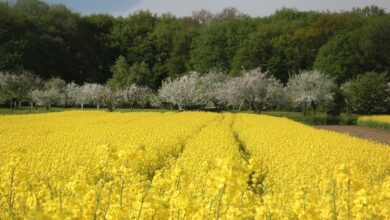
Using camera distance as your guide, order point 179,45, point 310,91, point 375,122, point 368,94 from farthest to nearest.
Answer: point 179,45
point 310,91
point 368,94
point 375,122

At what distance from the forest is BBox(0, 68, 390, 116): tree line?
92.8 inches

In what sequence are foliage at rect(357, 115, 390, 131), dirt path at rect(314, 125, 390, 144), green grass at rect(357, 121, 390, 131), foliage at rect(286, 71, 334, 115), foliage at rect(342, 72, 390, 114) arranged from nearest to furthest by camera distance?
dirt path at rect(314, 125, 390, 144) < green grass at rect(357, 121, 390, 131) < foliage at rect(357, 115, 390, 131) < foliage at rect(342, 72, 390, 114) < foliage at rect(286, 71, 334, 115)

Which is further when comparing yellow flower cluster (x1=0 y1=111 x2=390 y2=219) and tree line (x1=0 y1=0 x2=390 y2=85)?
tree line (x1=0 y1=0 x2=390 y2=85)

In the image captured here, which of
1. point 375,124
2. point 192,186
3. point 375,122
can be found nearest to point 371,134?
point 375,124

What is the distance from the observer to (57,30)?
8406cm

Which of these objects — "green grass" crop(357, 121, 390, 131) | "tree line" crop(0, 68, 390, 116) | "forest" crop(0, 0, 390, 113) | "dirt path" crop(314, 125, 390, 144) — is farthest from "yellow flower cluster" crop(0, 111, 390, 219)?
"forest" crop(0, 0, 390, 113)

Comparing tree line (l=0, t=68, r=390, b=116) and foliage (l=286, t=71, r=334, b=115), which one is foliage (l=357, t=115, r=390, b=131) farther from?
foliage (l=286, t=71, r=334, b=115)

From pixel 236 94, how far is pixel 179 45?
30.4 m

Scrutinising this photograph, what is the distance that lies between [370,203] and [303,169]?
5.15 m

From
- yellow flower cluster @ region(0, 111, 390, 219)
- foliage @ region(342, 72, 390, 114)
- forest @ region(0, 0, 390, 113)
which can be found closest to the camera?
yellow flower cluster @ region(0, 111, 390, 219)

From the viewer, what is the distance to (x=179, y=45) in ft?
276

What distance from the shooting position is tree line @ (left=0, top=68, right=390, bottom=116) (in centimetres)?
5259

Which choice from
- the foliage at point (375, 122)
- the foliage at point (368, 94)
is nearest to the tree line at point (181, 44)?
the foliage at point (368, 94)

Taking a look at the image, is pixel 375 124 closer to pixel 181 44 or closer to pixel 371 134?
pixel 371 134
